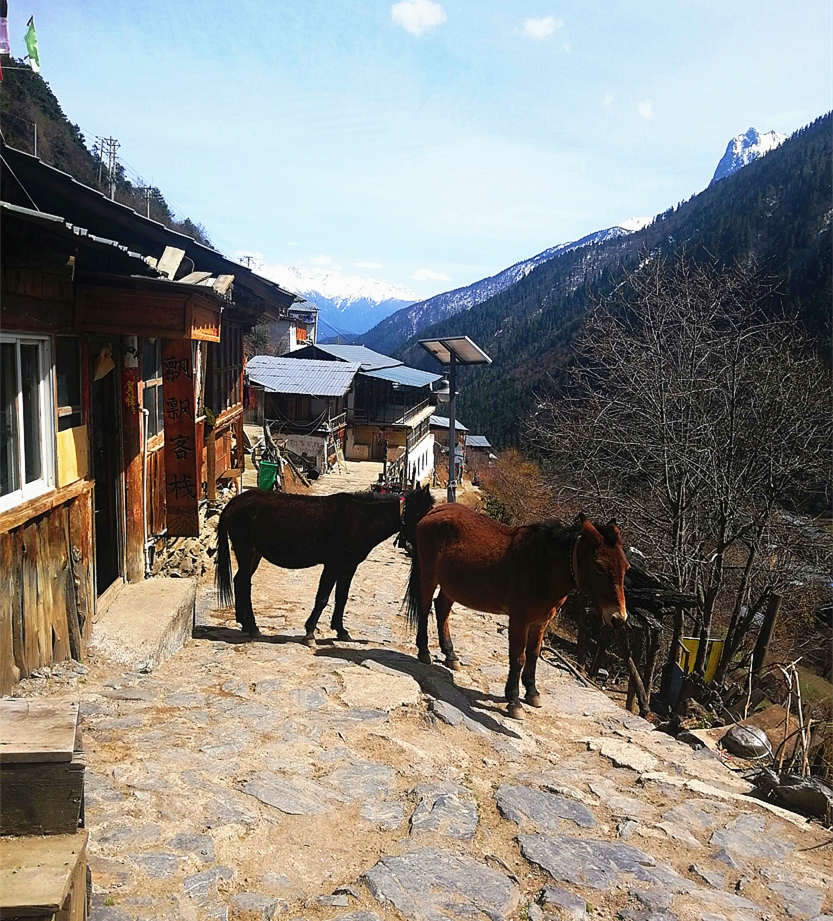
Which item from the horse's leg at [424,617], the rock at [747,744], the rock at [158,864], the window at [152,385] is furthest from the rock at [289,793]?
the rock at [747,744]

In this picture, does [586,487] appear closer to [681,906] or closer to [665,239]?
[681,906]

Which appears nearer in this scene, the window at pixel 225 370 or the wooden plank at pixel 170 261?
the wooden plank at pixel 170 261

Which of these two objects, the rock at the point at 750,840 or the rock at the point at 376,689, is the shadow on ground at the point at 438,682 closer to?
the rock at the point at 376,689

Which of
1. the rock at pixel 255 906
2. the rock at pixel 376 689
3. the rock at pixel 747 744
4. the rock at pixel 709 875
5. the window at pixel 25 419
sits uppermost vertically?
the window at pixel 25 419

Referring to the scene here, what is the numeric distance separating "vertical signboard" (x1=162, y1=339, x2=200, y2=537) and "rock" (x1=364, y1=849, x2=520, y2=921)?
532 centimetres

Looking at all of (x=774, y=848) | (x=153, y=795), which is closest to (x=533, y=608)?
(x=774, y=848)

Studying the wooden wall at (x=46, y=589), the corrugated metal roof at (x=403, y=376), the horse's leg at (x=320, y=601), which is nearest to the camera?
the wooden wall at (x=46, y=589)

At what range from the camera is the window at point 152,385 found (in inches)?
336

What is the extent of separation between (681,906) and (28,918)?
3.42 meters

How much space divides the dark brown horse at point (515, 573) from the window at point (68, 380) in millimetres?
3647

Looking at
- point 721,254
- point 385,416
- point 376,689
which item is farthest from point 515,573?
point 721,254

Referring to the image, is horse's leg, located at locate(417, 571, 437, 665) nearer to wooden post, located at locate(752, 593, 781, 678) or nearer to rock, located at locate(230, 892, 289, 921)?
rock, located at locate(230, 892, 289, 921)

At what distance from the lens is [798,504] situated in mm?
11781

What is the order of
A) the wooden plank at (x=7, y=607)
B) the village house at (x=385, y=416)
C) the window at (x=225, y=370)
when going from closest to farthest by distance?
1. the wooden plank at (x=7, y=607)
2. the window at (x=225, y=370)
3. the village house at (x=385, y=416)
